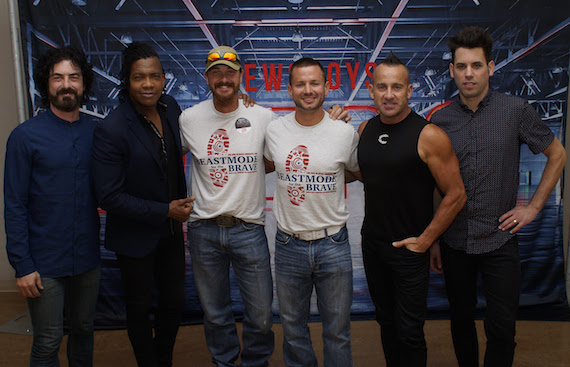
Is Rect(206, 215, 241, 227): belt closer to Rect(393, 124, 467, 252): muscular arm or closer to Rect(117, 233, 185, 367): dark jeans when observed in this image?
Rect(117, 233, 185, 367): dark jeans

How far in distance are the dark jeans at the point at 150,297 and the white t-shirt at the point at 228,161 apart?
0.80 feet

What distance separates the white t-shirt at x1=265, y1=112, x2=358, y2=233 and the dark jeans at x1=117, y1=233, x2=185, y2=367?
63cm

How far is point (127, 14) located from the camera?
3309mm

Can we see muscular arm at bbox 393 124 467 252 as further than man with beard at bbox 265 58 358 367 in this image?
No

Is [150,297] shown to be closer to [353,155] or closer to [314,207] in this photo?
[314,207]

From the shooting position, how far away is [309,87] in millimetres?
2074

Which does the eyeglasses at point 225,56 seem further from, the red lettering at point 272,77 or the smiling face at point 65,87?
the red lettering at point 272,77

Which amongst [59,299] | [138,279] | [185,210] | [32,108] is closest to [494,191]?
[185,210]

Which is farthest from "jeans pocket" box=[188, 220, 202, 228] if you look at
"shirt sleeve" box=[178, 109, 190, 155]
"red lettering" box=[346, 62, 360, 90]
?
"red lettering" box=[346, 62, 360, 90]

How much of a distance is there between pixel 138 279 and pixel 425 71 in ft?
8.39

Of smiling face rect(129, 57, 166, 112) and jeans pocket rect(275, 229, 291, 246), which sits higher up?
smiling face rect(129, 57, 166, 112)

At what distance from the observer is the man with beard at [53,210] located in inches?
77.9

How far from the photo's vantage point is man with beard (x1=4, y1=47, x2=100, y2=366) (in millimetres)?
1979

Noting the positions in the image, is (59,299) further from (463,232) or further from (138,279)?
(463,232)
